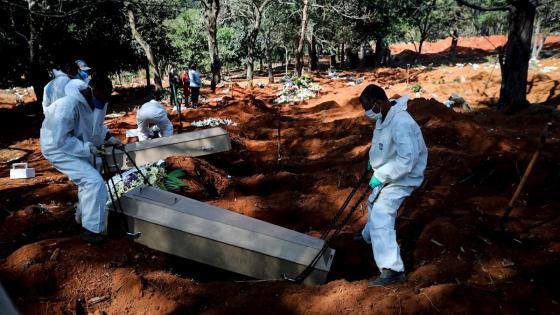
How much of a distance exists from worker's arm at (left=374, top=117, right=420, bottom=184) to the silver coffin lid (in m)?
0.93

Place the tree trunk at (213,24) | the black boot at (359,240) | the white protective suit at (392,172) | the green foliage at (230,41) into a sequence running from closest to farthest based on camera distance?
the white protective suit at (392,172) → the black boot at (359,240) → the tree trunk at (213,24) → the green foliage at (230,41)

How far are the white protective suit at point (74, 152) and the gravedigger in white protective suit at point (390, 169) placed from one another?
8.41ft

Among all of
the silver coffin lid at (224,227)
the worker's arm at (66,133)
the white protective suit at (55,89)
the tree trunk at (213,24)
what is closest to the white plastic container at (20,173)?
the white protective suit at (55,89)

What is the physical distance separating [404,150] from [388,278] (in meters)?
1.08

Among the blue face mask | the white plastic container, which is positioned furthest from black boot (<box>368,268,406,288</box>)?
the white plastic container

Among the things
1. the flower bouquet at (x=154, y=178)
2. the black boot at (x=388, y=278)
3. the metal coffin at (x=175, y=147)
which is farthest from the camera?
the metal coffin at (x=175, y=147)

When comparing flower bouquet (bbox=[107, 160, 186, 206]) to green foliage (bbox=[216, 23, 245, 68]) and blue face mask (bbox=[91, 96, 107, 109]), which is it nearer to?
blue face mask (bbox=[91, 96, 107, 109])

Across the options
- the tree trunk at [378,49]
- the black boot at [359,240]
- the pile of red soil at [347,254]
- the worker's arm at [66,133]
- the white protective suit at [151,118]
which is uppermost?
the tree trunk at [378,49]

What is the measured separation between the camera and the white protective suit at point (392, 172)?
3279 millimetres

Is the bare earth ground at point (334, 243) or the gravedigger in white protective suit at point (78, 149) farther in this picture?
the gravedigger in white protective suit at point (78, 149)

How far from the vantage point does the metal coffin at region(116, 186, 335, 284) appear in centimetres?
332

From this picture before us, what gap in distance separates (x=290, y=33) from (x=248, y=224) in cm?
2811

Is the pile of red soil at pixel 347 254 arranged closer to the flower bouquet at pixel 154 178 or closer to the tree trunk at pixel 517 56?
the flower bouquet at pixel 154 178

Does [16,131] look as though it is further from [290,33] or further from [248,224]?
[290,33]
